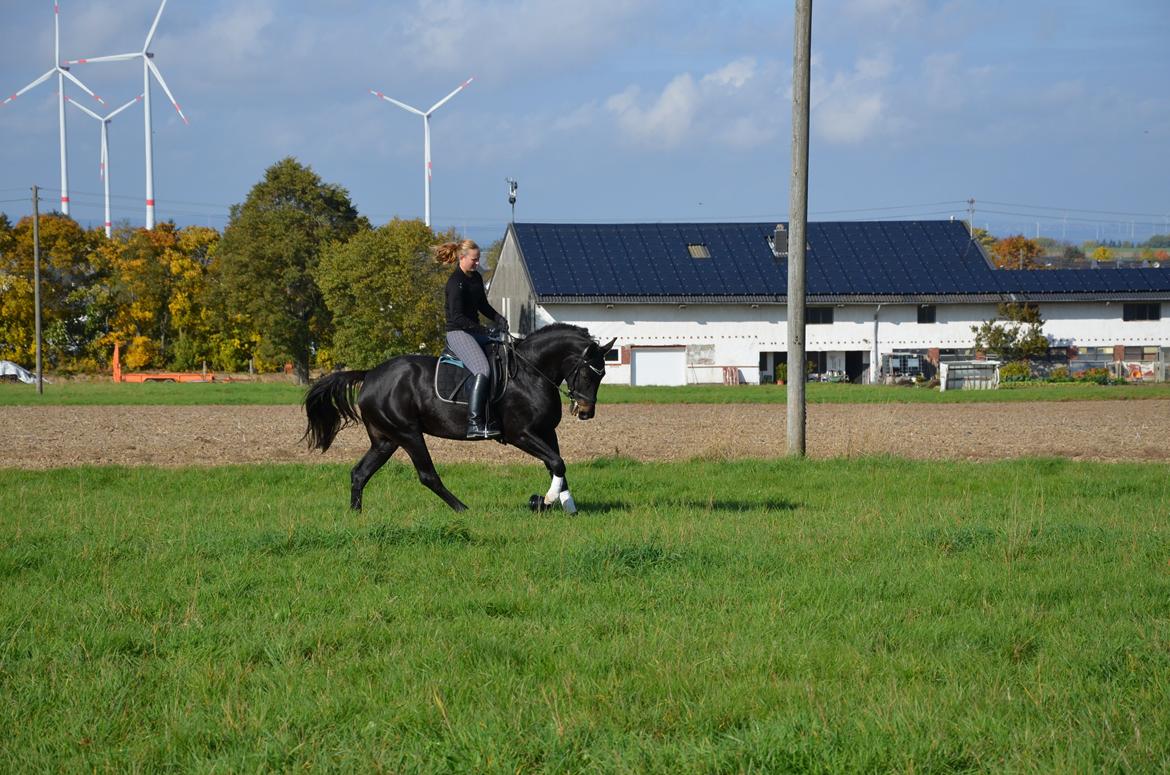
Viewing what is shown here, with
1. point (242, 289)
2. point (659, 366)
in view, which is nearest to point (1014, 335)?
point (659, 366)

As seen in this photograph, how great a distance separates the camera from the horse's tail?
1359 centimetres

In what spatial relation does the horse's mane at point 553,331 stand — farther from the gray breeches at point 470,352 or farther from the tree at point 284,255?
the tree at point 284,255

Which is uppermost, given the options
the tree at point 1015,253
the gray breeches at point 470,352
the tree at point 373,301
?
the tree at point 1015,253

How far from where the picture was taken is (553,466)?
12062mm

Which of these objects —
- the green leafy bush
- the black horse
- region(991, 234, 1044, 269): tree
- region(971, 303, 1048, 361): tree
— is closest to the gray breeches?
the black horse

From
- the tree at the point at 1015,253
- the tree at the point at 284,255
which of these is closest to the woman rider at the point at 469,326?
the tree at the point at 284,255

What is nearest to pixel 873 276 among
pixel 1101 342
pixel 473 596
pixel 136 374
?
pixel 1101 342

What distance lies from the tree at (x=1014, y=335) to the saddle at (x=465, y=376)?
177ft

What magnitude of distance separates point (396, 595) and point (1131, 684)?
4.33m

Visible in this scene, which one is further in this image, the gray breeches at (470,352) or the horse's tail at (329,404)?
the horse's tail at (329,404)

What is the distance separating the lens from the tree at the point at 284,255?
198 ft

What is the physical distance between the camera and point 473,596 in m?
7.58

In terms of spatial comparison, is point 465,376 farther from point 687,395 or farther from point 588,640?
point 687,395

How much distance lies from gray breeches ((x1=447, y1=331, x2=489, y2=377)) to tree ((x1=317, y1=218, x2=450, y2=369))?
41512 mm
